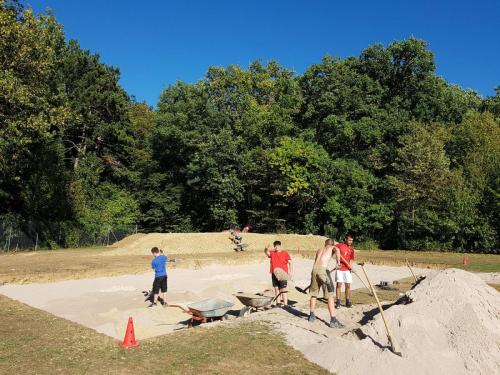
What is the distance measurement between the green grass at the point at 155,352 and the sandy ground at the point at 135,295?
1.52m

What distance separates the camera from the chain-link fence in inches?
1239

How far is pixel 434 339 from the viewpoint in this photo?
853 cm

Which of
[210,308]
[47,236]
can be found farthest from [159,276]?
[47,236]

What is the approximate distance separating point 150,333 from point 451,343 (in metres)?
6.89

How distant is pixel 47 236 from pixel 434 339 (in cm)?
3214

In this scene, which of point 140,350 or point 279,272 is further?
point 279,272

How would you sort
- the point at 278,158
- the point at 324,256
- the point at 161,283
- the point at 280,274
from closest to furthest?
the point at 324,256 < the point at 280,274 < the point at 161,283 < the point at 278,158

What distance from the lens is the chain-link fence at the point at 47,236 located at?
103 feet

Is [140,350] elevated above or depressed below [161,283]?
below

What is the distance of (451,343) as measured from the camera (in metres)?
8.38

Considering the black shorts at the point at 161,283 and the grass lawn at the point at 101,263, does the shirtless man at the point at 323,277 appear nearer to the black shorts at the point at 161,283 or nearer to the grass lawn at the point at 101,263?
the black shorts at the point at 161,283

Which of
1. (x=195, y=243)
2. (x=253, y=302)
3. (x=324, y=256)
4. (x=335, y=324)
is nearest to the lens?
(x=335, y=324)

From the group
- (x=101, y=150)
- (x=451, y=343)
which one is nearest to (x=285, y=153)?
(x=101, y=150)

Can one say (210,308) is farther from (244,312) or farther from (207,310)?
(244,312)
